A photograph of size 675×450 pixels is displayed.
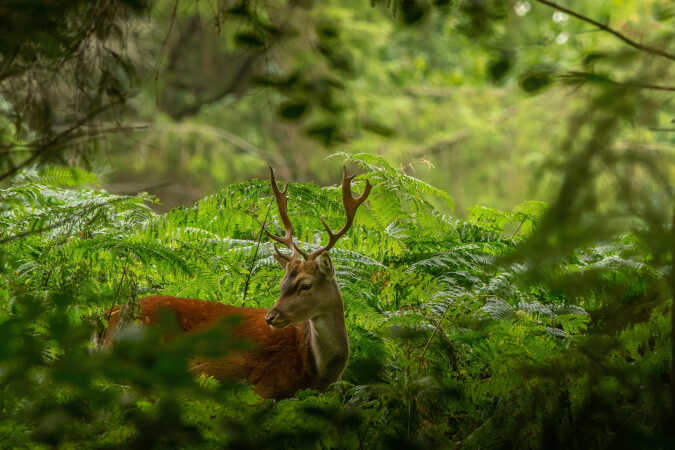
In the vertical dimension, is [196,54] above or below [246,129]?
above

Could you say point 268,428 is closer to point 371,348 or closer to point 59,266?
point 371,348

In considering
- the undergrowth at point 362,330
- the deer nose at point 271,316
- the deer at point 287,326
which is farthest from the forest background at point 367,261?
the deer nose at point 271,316

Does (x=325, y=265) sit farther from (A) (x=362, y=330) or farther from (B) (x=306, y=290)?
(A) (x=362, y=330)

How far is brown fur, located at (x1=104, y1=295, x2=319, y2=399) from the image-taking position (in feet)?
10.7

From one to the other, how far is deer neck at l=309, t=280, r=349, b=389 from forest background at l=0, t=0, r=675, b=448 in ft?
0.32

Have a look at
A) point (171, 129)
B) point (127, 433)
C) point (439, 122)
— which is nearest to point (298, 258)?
point (127, 433)

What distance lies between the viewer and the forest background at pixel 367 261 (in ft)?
4.66

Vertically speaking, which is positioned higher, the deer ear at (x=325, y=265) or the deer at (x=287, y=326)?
the deer ear at (x=325, y=265)

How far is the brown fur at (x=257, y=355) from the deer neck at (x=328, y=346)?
2.1 inches

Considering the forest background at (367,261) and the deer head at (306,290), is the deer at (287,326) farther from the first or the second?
the forest background at (367,261)

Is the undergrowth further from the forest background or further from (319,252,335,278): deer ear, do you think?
(319,252,335,278): deer ear

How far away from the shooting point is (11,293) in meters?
2.65

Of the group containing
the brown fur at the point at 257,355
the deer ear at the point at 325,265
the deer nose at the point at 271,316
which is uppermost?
the deer ear at the point at 325,265

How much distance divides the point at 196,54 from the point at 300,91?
16124 mm
